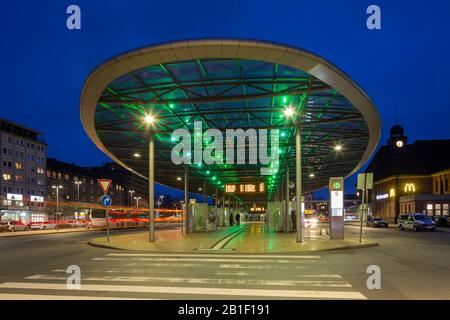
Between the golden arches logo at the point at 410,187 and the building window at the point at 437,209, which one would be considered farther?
the golden arches logo at the point at 410,187

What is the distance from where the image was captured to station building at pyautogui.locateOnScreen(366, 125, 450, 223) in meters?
64.8

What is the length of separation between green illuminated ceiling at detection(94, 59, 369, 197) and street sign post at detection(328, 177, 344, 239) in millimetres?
3516

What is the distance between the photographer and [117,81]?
56.9ft

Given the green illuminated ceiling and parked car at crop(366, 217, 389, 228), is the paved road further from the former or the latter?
parked car at crop(366, 217, 389, 228)

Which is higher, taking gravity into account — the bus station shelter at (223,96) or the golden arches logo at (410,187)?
the bus station shelter at (223,96)

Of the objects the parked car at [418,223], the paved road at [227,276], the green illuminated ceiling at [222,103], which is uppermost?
the green illuminated ceiling at [222,103]

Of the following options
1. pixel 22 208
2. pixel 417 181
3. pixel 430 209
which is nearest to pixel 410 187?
pixel 417 181

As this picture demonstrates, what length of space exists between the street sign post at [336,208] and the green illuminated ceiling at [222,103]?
3516 mm

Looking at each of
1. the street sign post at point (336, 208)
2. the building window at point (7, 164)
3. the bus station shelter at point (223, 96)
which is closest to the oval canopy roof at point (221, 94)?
the bus station shelter at point (223, 96)

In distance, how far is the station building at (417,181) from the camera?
64.8 m

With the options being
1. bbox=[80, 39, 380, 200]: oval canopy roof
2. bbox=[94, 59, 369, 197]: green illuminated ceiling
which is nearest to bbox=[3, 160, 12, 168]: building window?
bbox=[94, 59, 369, 197]: green illuminated ceiling

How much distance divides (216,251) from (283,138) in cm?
1317

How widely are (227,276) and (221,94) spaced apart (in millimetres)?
9990

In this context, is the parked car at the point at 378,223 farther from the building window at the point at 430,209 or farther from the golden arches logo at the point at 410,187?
the golden arches logo at the point at 410,187
